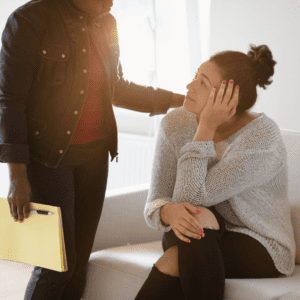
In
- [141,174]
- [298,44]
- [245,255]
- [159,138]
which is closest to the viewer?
[245,255]

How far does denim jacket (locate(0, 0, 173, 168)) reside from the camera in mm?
1029

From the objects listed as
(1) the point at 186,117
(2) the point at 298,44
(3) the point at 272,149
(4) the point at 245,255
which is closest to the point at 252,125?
(3) the point at 272,149

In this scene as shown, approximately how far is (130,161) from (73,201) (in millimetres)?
1748

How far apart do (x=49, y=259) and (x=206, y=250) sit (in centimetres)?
40

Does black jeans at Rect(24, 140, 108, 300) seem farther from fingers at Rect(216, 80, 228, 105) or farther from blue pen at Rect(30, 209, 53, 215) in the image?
fingers at Rect(216, 80, 228, 105)

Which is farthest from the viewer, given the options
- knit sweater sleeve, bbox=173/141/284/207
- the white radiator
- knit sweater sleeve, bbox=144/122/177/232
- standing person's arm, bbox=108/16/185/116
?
the white radiator

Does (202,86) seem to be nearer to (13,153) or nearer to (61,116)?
(61,116)

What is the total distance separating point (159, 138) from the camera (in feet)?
4.62

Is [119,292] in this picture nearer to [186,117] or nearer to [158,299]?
[158,299]

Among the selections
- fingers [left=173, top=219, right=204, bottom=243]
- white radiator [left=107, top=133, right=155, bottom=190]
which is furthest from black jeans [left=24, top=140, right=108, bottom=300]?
white radiator [left=107, top=133, right=155, bottom=190]

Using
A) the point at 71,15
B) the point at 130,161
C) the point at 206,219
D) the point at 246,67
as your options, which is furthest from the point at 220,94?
the point at 130,161

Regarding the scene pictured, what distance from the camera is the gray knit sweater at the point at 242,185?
1.18m

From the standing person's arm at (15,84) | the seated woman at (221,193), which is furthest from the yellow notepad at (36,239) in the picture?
the seated woman at (221,193)

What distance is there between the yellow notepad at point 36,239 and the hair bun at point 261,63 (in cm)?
77
